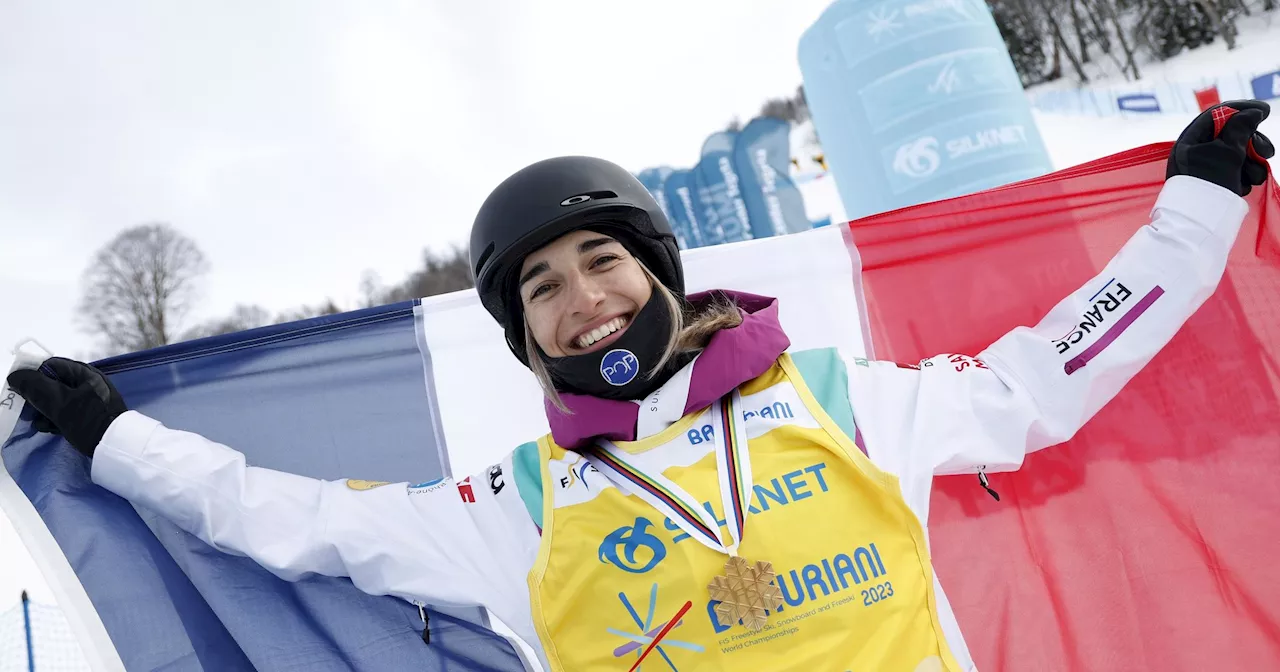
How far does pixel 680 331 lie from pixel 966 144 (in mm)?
4957

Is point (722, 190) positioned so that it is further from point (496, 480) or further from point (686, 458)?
point (686, 458)

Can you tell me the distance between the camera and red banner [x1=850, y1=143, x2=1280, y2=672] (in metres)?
2.13

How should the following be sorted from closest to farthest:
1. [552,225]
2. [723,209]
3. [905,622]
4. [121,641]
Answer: [905,622]
[121,641]
[552,225]
[723,209]

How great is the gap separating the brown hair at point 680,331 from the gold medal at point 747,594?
0.53m

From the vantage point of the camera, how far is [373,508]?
81.0 inches

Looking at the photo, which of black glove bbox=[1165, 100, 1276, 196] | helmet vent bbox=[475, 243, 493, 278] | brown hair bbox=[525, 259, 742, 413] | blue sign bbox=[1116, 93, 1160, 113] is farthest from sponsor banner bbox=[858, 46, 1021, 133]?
blue sign bbox=[1116, 93, 1160, 113]

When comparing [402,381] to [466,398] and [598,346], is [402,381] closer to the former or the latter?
[466,398]

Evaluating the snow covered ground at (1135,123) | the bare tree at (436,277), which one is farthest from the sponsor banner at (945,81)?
the bare tree at (436,277)

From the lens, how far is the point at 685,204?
17094 millimetres

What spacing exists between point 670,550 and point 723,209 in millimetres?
13416

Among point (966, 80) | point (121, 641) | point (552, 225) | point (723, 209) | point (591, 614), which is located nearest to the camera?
point (591, 614)

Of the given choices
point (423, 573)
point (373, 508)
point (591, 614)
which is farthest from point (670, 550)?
point (373, 508)

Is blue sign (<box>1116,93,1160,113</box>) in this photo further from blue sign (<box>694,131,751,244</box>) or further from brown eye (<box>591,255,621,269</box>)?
brown eye (<box>591,255,621,269</box>)

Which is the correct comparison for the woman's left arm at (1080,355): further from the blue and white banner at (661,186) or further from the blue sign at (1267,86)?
the blue sign at (1267,86)
